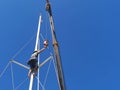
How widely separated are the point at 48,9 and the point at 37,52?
2.86m

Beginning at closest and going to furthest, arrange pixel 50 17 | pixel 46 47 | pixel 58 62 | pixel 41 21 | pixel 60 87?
pixel 60 87 < pixel 58 62 < pixel 50 17 < pixel 46 47 < pixel 41 21

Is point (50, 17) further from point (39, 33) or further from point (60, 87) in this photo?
point (60, 87)

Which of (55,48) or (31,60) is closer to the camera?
(55,48)

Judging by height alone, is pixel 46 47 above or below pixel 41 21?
below

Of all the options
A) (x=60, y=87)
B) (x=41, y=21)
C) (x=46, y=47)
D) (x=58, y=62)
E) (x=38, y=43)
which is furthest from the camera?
(x=41, y=21)

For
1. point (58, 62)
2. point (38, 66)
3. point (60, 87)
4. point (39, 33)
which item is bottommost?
point (60, 87)

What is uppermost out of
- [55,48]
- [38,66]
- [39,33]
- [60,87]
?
[39,33]

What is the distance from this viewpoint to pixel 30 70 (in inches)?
694

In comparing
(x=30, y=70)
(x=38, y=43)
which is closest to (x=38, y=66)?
(x=30, y=70)

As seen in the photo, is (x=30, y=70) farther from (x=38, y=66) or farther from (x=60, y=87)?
(x=60, y=87)

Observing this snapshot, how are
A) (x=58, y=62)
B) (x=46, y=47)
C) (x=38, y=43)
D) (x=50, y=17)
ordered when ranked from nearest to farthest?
(x=58, y=62) < (x=50, y=17) < (x=46, y=47) < (x=38, y=43)

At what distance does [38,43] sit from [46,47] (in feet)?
6.42

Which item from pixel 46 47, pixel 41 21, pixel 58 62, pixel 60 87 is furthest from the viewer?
pixel 41 21

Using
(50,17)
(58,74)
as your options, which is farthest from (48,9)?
(58,74)
